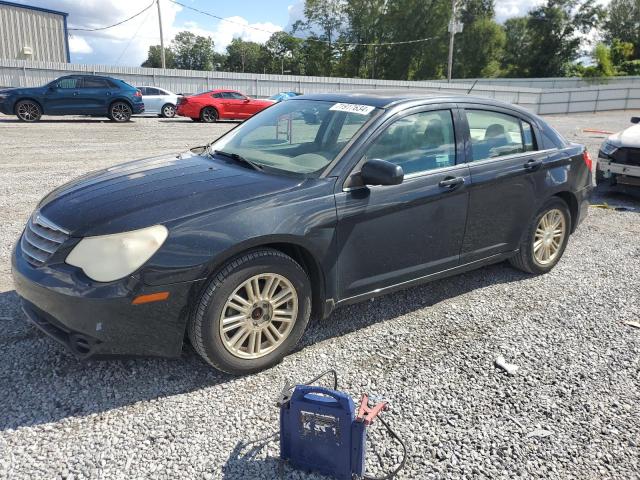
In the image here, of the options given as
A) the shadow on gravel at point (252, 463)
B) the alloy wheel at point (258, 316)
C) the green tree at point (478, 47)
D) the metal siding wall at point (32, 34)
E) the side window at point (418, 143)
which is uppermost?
the green tree at point (478, 47)

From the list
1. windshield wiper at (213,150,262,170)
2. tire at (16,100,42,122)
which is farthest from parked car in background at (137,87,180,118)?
windshield wiper at (213,150,262,170)

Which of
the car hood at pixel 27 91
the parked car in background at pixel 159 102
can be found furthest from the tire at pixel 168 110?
the car hood at pixel 27 91

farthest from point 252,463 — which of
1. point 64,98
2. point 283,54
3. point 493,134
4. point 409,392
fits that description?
point 283,54

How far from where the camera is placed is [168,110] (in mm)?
23531

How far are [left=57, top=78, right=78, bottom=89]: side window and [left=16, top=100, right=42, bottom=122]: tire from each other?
3.26 feet

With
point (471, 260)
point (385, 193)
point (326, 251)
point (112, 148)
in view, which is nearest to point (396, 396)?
point (326, 251)

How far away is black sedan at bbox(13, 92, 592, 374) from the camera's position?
9.23ft

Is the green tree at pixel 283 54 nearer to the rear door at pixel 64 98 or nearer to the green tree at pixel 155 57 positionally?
the green tree at pixel 155 57

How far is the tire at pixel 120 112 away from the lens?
61.4 ft

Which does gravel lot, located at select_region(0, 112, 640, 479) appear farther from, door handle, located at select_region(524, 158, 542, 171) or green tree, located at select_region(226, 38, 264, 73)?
green tree, located at select_region(226, 38, 264, 73)

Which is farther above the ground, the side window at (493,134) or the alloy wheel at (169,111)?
the side window at (493,134)

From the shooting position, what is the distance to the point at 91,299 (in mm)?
2713

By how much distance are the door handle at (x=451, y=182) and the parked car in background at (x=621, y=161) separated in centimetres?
514

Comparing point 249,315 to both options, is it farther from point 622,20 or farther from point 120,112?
point 622,20
